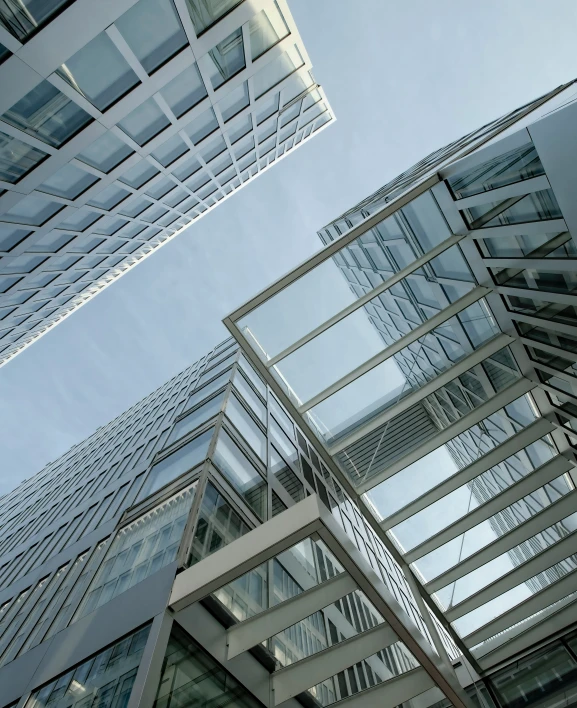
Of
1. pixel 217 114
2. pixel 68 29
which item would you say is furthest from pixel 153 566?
pixel 217 114

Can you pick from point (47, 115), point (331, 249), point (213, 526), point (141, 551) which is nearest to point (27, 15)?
point (47, 115)

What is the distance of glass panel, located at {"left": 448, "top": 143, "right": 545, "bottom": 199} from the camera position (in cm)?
904

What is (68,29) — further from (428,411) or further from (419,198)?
(428,411)

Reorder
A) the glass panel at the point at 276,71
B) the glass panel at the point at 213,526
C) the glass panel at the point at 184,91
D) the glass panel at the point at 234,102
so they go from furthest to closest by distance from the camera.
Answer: the glass panel at the point at 276,71
the glass panel at the point at 234,102
the glass panel at the point at 184,91
the glass panel at the point at 213,526

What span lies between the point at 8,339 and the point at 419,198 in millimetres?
27590

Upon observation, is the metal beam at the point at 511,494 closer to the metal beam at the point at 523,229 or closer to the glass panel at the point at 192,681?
the metal beam at the point at 523,229

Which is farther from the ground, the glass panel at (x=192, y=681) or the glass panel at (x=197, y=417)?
the glass panel at (x=197, y=417)

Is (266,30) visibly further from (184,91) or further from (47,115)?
(47,115)

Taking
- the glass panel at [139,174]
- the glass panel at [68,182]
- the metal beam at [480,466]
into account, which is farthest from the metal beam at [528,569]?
the glass panel at [139,174]

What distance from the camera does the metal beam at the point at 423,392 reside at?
44.8 ft

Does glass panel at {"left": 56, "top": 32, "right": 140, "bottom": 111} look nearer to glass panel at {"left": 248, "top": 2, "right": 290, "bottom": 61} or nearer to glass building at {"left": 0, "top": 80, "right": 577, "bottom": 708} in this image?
glass building at {"left": 0, "top": 80, "right": 577, "bottom": 708}

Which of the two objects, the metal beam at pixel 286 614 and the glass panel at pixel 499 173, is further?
the glass panel at pixel 499 173

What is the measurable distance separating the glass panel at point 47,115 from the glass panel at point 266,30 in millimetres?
6898

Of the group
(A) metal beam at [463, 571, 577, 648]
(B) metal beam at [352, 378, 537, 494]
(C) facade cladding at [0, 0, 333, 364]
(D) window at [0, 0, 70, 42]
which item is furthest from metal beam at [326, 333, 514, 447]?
(D) window at [0, 0, 70, 42]
